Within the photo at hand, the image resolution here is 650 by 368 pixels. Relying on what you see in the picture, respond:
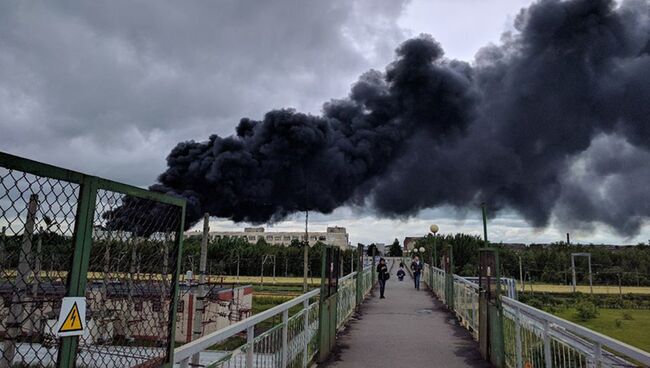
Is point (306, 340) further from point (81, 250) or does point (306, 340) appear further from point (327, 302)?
point (81, 250)

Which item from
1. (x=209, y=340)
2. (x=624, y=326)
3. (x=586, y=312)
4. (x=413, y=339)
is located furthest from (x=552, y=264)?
(x=209, y=340)

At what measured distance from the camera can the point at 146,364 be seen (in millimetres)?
2234

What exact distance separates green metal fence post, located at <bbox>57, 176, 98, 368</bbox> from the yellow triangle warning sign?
0.11 ft

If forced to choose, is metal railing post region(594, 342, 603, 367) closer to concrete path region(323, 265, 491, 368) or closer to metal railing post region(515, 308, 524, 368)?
metal railing post region(515, 308, 524, 368)

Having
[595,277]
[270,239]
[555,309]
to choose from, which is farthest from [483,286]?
[270,239]

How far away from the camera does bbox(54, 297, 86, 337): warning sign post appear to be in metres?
1.64

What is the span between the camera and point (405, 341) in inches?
305

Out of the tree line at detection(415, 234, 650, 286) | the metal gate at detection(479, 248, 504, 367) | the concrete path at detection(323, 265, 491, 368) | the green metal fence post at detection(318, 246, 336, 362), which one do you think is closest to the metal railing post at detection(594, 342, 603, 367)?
the metal gate at detection(479, 248, 504, 367)

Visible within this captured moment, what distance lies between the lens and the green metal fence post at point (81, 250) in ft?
5.40

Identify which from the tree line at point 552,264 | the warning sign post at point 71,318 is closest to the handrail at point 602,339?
the warning sign post at point 71,318

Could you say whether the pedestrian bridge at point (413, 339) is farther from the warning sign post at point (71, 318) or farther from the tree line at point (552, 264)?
the tree line at point (552, 264)

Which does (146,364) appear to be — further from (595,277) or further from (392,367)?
(595,277)

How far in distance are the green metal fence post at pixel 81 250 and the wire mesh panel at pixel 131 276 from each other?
8 cm

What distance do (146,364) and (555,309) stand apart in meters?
30.2
